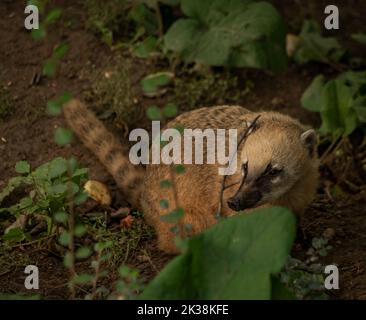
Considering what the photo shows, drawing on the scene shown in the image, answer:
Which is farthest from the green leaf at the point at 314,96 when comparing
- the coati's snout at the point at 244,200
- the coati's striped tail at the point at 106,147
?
the coati's snout at the point at 244,200

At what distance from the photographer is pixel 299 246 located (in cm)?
558

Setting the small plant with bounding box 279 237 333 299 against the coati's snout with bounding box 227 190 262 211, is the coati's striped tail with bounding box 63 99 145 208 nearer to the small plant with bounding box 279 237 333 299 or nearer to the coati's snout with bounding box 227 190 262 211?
the coati's snout with bounding box 227 190 262 211

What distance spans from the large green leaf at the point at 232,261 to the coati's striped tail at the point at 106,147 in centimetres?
220

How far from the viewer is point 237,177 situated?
5.35 m

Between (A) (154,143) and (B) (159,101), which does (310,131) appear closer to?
(A) (154,143)

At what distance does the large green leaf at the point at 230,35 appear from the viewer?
691cm

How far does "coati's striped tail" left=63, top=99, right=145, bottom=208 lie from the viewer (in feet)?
20.2

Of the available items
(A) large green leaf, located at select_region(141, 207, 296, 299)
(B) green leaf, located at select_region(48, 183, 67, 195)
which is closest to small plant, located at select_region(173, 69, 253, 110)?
(B) green leaf, located at select_region(48, 183, 67, 195)

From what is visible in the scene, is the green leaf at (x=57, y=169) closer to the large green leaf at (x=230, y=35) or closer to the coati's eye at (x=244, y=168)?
the coati's eye at (x=244, y=168)

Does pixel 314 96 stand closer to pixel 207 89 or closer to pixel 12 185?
pixel 207 89

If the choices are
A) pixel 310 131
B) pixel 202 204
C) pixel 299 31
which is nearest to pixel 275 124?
pixel 310 131

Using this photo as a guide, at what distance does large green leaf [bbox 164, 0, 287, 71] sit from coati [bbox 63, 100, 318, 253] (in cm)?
104

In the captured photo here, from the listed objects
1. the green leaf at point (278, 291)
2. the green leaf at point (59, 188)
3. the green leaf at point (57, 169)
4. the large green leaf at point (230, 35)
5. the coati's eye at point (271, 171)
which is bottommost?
the green leaf at point (278, 291)

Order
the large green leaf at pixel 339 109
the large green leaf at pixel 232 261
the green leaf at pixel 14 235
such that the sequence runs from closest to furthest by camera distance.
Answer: the large green leaf at pixel 232 261 → the green leaf at pixel 14 235 → the large green leaf at pixel 339 109
